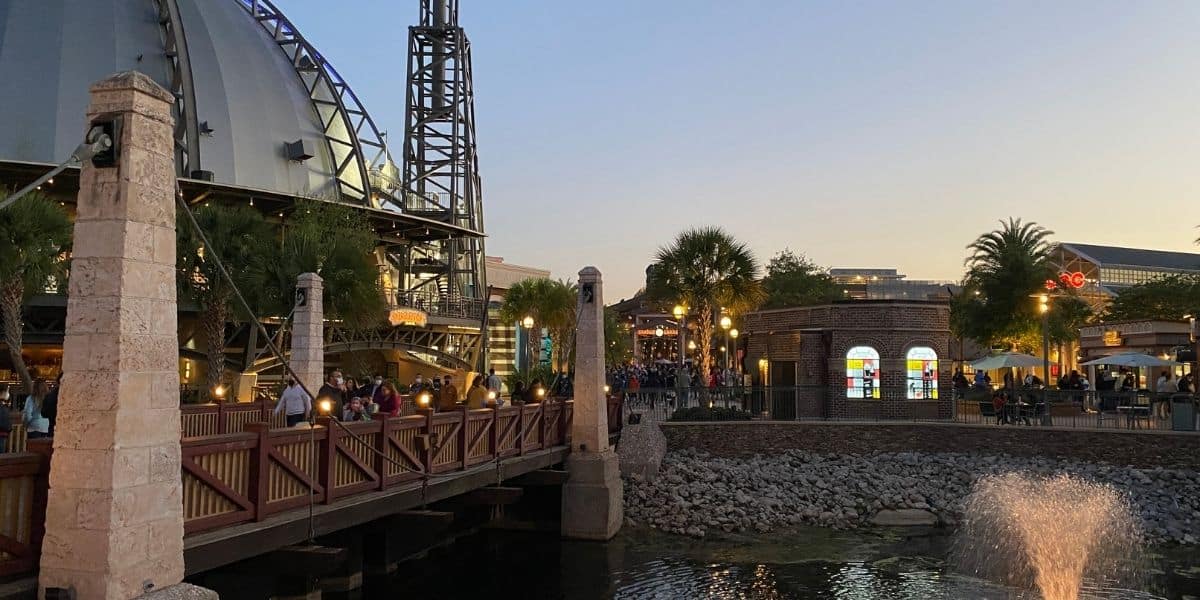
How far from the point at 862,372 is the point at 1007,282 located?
51.5 ft

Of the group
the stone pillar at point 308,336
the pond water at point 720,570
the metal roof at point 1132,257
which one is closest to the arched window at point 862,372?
the pond water at point 720,570

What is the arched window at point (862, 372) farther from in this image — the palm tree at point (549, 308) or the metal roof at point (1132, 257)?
the metal roof at point (1132, 257)

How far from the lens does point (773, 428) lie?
29078 mm

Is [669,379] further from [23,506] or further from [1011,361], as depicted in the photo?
[23,506]

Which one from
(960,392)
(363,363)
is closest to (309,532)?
(960,392)

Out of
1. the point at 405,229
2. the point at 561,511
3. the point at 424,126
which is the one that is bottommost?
the point at 561,511

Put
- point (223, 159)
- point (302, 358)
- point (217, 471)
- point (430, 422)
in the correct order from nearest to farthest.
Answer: point (217, 471) → point (430, 422) → point (302, 358) → point (223, 159)

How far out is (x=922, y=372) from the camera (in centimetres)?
3111

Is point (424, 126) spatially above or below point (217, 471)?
above

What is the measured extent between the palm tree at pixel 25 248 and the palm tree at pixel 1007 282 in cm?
3668

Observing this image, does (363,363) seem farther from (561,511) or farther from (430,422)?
(430,422)

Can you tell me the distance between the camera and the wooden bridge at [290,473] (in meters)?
8.41

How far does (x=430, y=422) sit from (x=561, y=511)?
6.88 metres

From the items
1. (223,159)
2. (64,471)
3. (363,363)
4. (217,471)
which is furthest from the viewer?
(363,363)
